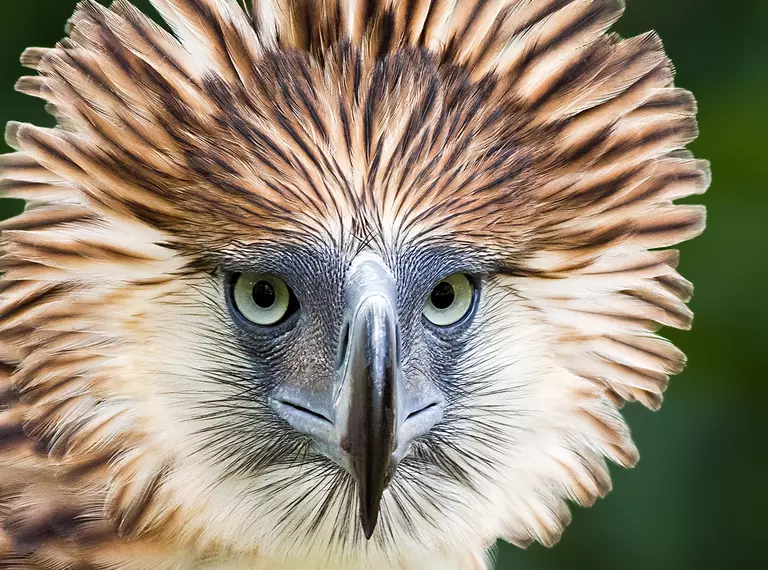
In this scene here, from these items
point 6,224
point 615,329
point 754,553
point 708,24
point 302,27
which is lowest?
point 754,553

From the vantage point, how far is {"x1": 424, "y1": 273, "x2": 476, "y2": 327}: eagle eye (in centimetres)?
216

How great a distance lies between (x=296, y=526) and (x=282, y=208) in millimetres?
636

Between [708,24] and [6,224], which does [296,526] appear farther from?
[708,24]

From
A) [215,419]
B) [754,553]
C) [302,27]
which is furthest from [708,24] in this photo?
[215,419]

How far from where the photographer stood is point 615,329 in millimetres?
2332

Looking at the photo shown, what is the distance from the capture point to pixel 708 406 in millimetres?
3445

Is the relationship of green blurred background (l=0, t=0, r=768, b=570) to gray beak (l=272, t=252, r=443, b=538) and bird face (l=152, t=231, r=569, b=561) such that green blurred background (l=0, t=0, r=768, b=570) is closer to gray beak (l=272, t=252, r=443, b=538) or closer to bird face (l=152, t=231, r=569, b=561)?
bird face (l=152, t=231, r=569, b=561)

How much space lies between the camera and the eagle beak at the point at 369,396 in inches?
73.5

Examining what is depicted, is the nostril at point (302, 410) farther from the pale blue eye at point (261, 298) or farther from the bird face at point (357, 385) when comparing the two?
the pale blue eye at point (261, 298)

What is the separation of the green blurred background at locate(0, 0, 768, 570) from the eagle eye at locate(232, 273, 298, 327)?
1558mm

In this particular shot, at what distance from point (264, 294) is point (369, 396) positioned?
0.36 m

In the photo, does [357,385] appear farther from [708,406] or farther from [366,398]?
[708,406]

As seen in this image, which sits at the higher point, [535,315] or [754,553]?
[535,315]

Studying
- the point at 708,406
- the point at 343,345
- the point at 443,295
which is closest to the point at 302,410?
the point at 343,345
